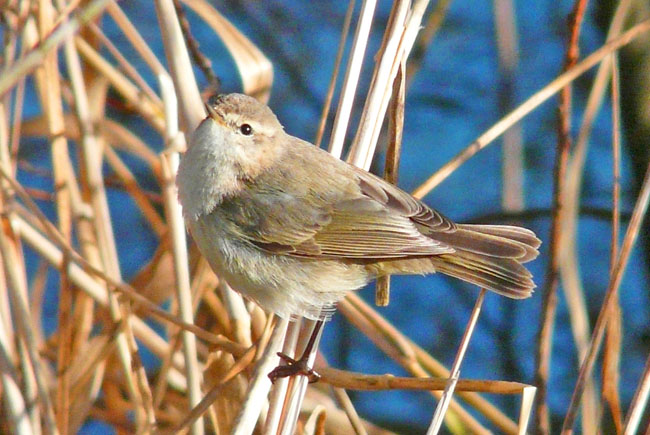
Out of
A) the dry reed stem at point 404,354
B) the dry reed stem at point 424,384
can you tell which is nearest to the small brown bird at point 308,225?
the dry reed stem at point 404,354

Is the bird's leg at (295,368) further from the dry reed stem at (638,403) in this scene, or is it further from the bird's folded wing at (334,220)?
the dry reed stem at (638,403)

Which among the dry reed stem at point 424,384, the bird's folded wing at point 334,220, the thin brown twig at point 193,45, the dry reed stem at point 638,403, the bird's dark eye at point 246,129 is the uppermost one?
the thin brown twig at point 193,45

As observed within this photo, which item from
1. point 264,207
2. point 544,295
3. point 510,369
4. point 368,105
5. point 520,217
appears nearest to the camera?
point 368,105

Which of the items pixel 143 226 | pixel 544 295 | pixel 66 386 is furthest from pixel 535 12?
pixel 66 386

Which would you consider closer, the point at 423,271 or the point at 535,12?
the point at 423,271

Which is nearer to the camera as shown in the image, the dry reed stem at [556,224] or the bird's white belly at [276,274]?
the bird's white belly at [276,274]

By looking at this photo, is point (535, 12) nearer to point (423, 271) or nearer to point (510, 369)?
point (510, 369)

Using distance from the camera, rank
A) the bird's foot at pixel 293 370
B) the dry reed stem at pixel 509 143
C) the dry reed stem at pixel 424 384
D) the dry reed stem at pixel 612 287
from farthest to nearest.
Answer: the dry reed stem at pixel 509 143, the bird's foot at pixel 293 370, the dry reed stem at pixel 612 287, the dry reed stem at pixel 424 384
